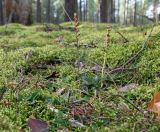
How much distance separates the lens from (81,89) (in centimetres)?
257

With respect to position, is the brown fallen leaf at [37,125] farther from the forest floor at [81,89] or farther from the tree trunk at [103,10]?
the tree trunk at [103,10]

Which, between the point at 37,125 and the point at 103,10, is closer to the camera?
the point at 37,125

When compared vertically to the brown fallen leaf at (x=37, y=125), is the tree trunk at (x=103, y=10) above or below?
above

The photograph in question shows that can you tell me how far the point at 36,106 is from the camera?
6.98 feet

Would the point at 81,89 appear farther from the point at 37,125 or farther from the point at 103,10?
the point at 103,10

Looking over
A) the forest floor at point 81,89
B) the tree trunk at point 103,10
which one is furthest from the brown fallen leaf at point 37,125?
the tree trunk at point 103,10

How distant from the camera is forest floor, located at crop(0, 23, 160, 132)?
1.92 m

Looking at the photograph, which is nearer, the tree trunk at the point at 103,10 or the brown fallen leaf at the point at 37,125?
the brown fallen leaf at the point at 37,125

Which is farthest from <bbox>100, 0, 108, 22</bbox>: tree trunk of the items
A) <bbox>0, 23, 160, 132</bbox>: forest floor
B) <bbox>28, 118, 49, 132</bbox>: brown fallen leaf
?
<bbox>28, 118, 49, 132</bbox>: brown fallen leaf

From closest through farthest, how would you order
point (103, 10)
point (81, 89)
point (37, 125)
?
point (37, 125), point (81, 89), point (103, 10)

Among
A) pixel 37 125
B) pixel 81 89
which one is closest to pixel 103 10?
pixel 81 89

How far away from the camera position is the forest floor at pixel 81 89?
192 cm

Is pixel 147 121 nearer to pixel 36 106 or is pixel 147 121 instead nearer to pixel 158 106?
pixel 158 106

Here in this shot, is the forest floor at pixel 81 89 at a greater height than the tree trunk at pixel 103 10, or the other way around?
the tree trunk at pixel 103 10
